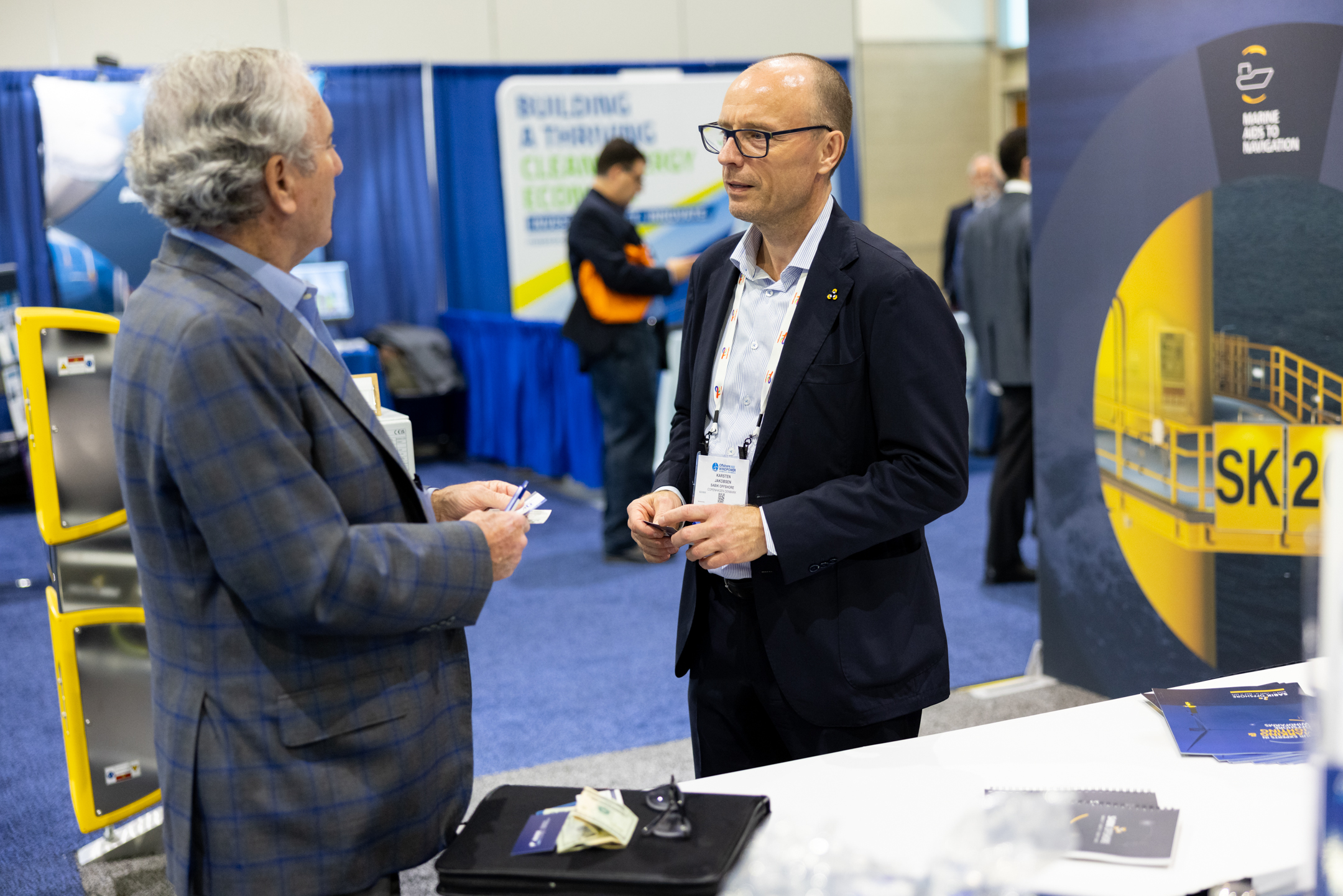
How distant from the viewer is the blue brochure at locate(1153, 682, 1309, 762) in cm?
146

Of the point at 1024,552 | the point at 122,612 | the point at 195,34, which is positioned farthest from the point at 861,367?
the point at 195,34

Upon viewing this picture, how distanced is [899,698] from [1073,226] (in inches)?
74.7

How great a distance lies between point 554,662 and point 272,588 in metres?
2.99

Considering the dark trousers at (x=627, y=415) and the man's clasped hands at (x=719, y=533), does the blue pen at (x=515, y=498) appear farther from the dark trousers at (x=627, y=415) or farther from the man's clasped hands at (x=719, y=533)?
the dark trousers at (x=627, y=415)

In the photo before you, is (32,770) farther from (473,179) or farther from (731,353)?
(473,179)

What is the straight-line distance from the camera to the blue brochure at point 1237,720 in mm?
1458

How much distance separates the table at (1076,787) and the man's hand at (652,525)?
0.40 meters

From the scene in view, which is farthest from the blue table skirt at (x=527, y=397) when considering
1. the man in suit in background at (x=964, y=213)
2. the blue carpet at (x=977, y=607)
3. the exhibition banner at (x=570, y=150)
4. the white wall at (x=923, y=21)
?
the white wall at (x=923, y=21)

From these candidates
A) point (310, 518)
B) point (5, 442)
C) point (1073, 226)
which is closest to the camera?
point (310, 518)

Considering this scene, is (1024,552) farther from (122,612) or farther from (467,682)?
(467,682)

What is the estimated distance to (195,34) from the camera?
7.24 meters

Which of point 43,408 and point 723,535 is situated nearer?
point 723,535

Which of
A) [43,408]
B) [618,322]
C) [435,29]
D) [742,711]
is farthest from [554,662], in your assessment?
[435,29]

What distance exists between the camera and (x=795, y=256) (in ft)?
5.65
